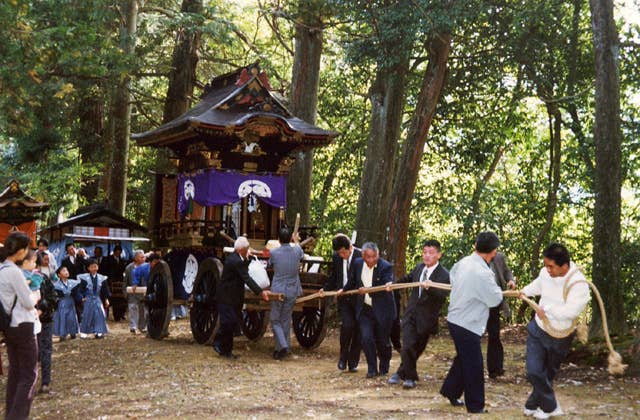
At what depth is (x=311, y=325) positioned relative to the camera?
1373 centimetres

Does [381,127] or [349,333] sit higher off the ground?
[381,127]

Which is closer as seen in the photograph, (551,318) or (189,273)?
(551,318)

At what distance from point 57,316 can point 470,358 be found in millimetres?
9670

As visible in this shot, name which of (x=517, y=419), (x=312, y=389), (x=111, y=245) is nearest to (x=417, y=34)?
(x=312, y=389)

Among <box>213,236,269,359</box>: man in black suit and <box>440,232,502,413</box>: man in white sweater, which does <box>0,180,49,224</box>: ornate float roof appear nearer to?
<box>213,236,269,359</box>: man in black suit

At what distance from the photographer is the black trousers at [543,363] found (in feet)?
24.3

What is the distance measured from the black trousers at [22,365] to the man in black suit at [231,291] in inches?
199

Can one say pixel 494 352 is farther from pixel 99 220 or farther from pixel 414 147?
pixel 99 220

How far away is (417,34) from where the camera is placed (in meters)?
15.3

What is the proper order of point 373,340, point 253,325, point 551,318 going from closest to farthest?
point 551,318
point 373,340
point 253,325

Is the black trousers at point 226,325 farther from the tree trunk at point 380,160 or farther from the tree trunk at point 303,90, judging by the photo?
the tree trunk at point 303,90

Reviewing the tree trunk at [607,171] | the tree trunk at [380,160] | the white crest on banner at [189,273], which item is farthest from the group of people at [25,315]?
the tree trunk at [607,171]

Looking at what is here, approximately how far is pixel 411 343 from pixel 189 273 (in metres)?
7.04

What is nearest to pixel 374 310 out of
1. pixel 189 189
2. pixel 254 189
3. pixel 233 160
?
pixel 254 189
